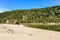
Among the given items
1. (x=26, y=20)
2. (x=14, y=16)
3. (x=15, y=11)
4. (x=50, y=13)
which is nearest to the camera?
(x=26, y=20)

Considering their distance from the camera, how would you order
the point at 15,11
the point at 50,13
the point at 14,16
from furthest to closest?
the point at 15,11, the point at 14,16, the point at 50,13

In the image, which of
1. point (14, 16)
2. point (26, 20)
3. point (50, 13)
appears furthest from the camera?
point (14, 16)

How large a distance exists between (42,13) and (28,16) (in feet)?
47.4

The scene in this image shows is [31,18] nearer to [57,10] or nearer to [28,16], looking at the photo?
[28,16]

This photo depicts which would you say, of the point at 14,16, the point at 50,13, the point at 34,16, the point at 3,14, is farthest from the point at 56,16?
the point at 3,14

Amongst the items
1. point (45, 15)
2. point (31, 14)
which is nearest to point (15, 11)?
point (31, 14)

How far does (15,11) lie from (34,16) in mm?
37089

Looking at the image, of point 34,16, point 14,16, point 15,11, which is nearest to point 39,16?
point 34,16

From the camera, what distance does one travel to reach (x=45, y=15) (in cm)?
14962

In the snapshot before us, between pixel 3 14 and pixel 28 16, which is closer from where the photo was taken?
pixel 28 16

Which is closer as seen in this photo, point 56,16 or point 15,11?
point 56,16

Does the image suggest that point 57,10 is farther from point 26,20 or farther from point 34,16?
point 26,20

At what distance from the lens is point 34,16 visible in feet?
487

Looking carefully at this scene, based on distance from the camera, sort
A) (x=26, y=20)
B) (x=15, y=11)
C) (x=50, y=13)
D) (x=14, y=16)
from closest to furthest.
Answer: (x=26, y=20)
(x=50, y=13)
(x=14, y=16)
(x=15, y=11)
